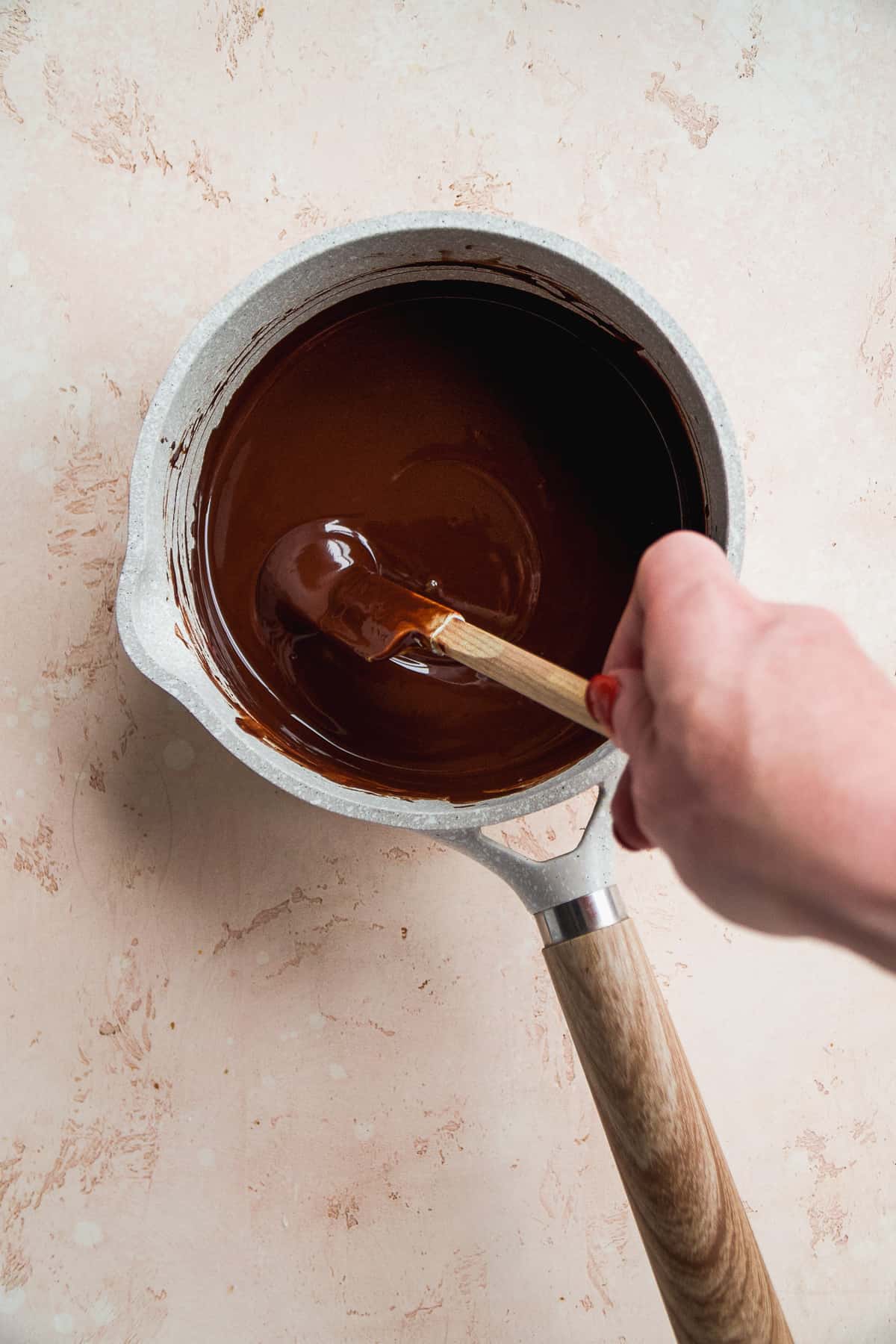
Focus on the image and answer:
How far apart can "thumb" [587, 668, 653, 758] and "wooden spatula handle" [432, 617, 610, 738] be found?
2 cm

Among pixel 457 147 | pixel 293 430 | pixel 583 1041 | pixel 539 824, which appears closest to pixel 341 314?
pixel 293 430

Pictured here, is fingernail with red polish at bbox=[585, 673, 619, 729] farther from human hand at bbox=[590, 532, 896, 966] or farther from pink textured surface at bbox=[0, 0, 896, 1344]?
pink textured surface at bbox=[0, 0, 896, 1344]

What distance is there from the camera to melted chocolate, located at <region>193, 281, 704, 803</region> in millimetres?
889

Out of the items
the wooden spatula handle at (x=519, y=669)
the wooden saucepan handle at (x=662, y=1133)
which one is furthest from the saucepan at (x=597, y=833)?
the wooden spatula handle at (x=519, y=669)

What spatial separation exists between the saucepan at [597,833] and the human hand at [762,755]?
250mm

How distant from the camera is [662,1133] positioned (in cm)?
74

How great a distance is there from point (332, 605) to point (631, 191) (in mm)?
522

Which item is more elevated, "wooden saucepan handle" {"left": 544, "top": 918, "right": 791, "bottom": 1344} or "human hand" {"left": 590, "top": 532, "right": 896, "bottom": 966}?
"human hand" {"left": 590, "top": 532, "right": 896, "bottom": 966}

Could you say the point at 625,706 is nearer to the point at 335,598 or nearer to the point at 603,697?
the point at 603,697

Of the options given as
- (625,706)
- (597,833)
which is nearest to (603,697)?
(625,706)

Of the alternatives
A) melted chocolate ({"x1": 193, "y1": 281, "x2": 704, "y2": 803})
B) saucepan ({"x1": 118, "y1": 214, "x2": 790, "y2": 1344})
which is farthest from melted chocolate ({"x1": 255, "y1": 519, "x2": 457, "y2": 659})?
saucepan ({"x1": 118, "y1": 214, "x2": 790, "y2": 1344})

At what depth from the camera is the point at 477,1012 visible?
974 mm

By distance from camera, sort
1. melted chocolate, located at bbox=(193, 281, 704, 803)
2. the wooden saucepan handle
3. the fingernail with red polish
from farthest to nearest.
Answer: melted chocolate, located at bbox=(193, 281, 704, 803), the wooden saucepan handle, the fingernail with red polish

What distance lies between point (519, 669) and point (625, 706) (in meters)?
0.16
